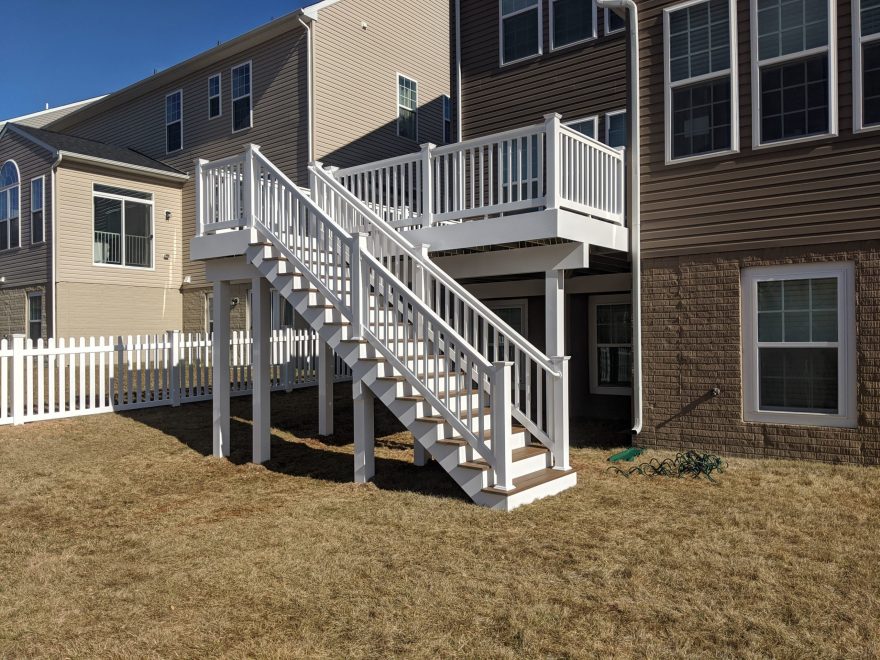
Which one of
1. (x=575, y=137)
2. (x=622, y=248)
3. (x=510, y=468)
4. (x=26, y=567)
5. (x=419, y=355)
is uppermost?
(x=575, y=137)

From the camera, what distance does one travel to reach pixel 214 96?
60.7ft

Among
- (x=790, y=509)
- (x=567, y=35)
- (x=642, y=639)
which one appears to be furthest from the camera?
(x=567, y=35)

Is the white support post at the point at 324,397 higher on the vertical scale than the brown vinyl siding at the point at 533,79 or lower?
lower

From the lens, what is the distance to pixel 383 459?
8.75m

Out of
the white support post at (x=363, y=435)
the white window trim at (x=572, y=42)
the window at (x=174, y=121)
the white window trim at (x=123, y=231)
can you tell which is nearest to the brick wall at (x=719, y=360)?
the white support post at (x=363, y=435)

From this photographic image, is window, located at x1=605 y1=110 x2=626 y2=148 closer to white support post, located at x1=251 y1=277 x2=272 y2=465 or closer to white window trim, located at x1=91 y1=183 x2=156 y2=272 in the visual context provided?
white support post, located at x1=251 y1=277 x2=272 y2=465

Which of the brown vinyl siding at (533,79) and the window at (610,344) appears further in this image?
the window at (610,344)

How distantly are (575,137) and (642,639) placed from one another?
5.83 metres

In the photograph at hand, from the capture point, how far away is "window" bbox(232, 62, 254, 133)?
57.6 feet

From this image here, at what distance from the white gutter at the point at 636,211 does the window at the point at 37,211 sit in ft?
50.7

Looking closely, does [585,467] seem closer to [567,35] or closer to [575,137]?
[575,137]

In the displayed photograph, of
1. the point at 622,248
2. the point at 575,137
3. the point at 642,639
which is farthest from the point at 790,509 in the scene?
the point at 575,137

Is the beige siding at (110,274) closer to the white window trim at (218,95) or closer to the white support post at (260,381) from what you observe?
the white window trim at (218,95)

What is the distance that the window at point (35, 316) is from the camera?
18.7 meters
